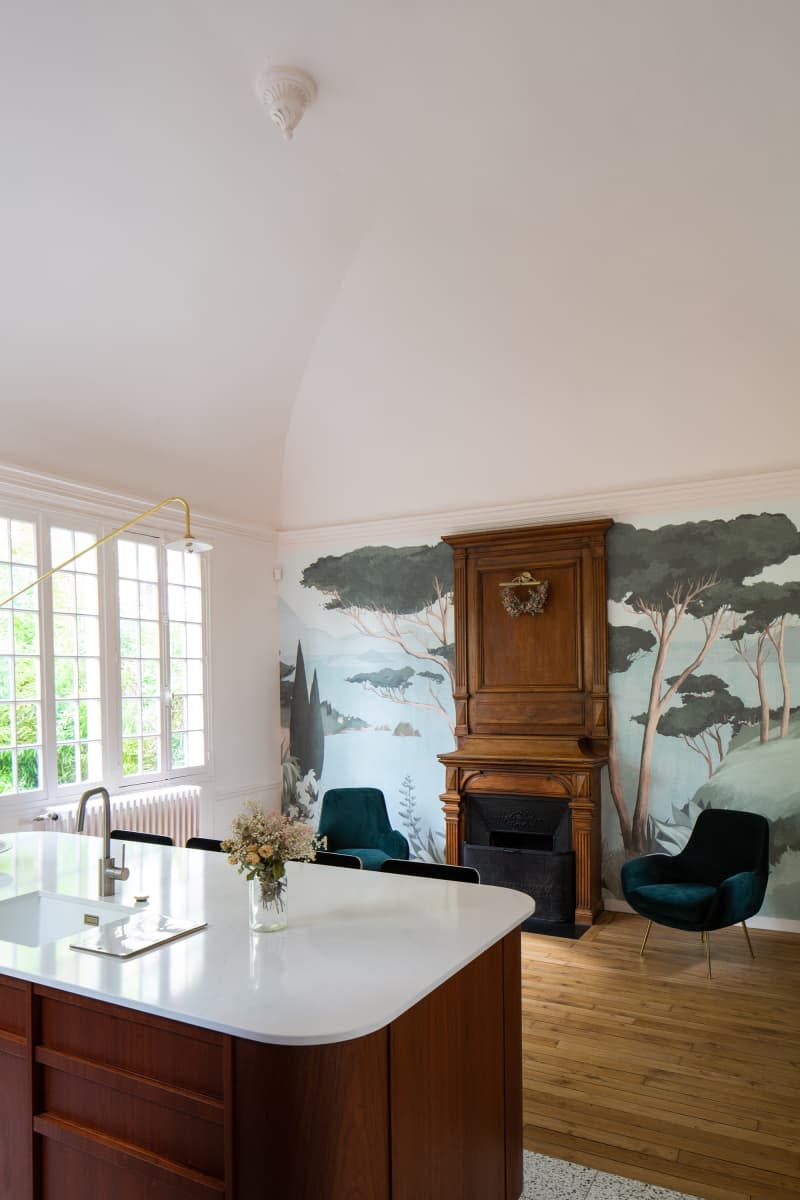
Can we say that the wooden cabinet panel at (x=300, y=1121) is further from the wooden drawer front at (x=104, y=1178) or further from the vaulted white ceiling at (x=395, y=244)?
the vaulted white ceiling at (x=395, y=244)

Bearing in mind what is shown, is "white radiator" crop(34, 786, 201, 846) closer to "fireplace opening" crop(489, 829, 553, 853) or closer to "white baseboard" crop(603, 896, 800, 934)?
"fireplace opening" crop(489, 829, 553, 853)

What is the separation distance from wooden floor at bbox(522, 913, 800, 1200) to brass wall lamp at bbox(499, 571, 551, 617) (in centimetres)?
236

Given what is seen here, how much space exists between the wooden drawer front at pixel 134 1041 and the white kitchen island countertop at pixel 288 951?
7cm

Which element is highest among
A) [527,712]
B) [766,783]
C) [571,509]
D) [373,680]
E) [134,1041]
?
[571,509]

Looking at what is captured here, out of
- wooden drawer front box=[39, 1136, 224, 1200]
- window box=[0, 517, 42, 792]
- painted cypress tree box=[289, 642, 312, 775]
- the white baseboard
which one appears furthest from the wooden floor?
window box=[0, 517, 42, 792]

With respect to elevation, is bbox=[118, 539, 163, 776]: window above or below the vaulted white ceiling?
below

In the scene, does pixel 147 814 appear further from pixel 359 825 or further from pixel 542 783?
pixel 542 783

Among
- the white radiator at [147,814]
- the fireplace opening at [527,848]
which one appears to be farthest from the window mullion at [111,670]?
the fireplace opening at [527,848]

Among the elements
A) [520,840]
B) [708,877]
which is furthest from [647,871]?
[520,840]

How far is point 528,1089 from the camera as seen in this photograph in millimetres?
3498

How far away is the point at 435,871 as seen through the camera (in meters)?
3.55

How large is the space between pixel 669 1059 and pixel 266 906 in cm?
233

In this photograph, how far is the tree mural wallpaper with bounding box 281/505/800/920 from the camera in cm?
564

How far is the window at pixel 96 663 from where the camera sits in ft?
17.3
